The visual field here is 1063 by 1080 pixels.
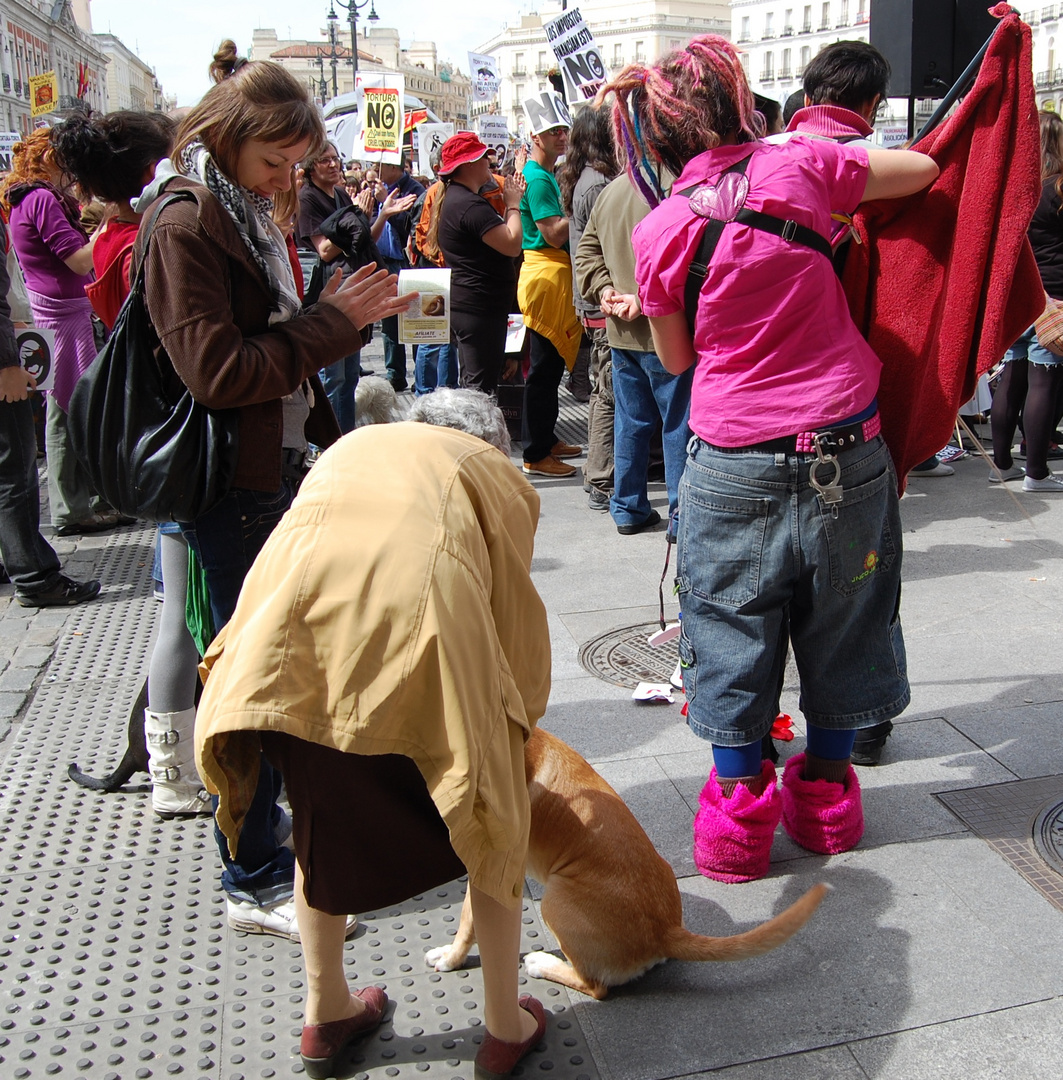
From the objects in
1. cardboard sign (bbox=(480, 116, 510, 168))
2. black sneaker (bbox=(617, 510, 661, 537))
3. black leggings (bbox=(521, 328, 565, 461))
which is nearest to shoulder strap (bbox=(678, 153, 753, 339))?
black sneaker (bbox=(617, 510, 661, 537))

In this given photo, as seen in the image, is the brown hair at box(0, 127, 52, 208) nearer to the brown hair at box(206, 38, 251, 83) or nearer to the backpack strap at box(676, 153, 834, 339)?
the brown hair at box(206, 38, 251, 83)

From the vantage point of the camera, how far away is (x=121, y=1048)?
230 centimetres

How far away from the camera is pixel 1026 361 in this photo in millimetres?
6699

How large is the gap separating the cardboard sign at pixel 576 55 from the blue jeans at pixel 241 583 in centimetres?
642

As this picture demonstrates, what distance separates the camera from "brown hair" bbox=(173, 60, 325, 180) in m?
2.44

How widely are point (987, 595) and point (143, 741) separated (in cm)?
372

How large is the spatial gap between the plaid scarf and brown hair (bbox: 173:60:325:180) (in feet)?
0.10

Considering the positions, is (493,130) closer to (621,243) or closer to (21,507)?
(621,243)

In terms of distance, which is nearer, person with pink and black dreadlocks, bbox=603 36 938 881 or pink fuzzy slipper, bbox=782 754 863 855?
person with pink and black dreadlocks, bbox=603 36 938 881

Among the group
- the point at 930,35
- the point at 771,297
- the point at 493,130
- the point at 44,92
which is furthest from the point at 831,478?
the point at 44,92

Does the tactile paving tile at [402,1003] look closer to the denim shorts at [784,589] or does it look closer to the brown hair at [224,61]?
the denim shorts at [784,589]

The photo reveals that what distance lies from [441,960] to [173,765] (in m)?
1.19

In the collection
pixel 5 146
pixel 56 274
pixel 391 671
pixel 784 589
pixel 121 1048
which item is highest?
pixel 5 146

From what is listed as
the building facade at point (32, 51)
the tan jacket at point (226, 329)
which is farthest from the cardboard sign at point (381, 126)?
the building facade at point (32, 51)
